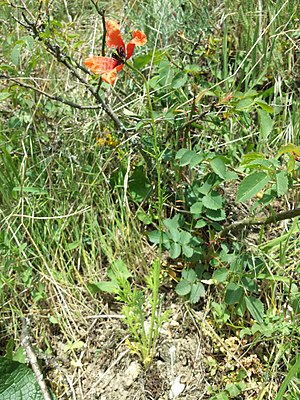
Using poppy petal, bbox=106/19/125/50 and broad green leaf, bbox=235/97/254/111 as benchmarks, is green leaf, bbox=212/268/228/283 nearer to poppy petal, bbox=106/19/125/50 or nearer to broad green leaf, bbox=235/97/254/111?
broad green leaf, bbox=235/97/254/111

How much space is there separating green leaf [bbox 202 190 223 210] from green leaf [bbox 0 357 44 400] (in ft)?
2.64

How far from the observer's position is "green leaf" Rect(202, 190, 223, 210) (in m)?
1.65

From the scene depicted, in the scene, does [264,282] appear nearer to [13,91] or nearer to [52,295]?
[52,295]

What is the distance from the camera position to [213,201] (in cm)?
166

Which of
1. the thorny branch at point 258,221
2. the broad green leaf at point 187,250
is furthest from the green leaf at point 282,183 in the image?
the broad green leaf at point 187,250

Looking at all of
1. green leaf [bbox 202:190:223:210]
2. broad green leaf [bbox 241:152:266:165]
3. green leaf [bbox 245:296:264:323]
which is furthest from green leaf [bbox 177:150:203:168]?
green leaf [bbox 245:296:264:323]

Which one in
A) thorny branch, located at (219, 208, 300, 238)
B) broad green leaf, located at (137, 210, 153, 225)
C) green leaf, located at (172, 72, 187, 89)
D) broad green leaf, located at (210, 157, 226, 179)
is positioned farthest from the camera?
broad green leaf, located at (137, 210, 153, 225)

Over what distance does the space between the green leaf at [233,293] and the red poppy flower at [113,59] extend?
2.54 feet

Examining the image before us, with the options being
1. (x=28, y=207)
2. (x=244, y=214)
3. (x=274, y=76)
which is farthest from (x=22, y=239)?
(x=274, y=76)

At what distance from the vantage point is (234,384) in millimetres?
1567

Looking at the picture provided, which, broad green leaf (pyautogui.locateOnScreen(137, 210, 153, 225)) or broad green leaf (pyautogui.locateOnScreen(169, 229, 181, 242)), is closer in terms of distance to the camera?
broad green leaf (pyautogui.locateOnScreen(169, 229, 181, 242))

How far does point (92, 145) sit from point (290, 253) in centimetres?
85

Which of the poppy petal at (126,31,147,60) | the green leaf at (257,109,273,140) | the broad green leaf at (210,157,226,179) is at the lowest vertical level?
the broad green leaf at (210,157,226,179)

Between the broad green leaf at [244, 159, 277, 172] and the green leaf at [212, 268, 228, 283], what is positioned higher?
the broad green leaf at [244, 159, 277, 172]
